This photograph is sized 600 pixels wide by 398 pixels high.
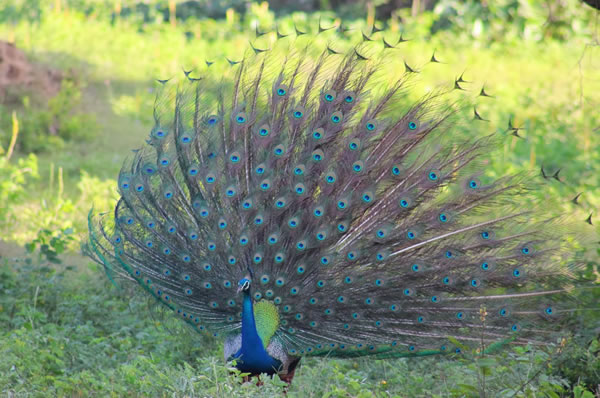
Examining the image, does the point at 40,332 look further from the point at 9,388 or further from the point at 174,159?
the point at 174,159

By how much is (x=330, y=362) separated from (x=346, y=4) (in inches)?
612

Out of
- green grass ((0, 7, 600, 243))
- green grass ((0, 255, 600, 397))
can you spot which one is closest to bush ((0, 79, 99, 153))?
green grass ((0, 7, 600, 243))

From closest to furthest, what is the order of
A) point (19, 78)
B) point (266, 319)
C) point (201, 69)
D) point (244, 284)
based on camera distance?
point (244, 284) → point (266, 319) → point (19, 78) → point (201, 69)

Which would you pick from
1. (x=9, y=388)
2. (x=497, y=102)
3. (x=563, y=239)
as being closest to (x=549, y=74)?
(x=497, y=102)

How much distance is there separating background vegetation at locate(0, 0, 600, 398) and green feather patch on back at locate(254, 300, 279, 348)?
313mm

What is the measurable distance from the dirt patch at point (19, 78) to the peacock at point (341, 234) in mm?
5780

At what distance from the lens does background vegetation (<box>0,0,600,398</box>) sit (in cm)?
453

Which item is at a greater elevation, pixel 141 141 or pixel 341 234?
pixel 341 234

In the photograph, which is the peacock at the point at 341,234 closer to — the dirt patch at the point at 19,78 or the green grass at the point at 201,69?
the green grass at the point at 201,69

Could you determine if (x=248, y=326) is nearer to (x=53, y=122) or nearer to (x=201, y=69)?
(x=53, y=122)

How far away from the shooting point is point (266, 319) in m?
4.95

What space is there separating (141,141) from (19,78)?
1658 millimetres

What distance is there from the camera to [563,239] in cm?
501

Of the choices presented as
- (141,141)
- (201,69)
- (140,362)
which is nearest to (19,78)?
(141,141)
